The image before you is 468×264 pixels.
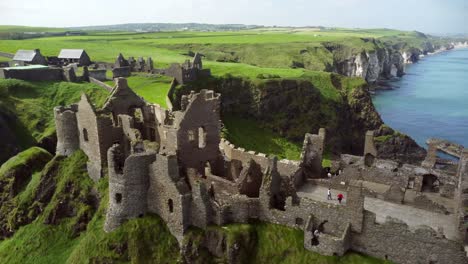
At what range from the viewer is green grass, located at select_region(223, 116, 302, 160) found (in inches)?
2739

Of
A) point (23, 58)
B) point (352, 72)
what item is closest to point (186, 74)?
point (23, 58)

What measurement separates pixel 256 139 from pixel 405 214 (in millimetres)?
45786

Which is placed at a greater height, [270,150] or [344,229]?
[344,229]

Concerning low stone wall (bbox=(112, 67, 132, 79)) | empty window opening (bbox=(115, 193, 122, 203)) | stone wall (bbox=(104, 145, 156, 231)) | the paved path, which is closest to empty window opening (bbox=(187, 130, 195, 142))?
stone wall (bbox=(104, 145, 156, 231))

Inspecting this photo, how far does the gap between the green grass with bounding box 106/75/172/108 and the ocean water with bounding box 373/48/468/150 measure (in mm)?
51461

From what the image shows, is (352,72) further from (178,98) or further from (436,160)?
(436,160)

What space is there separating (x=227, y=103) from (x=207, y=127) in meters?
47.0

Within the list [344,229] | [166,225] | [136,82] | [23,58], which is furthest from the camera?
[23,58]

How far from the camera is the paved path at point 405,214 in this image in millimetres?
27523

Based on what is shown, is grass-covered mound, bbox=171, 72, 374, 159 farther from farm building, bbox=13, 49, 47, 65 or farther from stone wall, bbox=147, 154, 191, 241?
stone wall, bbox=147, 154, 191, 241

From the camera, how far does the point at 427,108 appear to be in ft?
400

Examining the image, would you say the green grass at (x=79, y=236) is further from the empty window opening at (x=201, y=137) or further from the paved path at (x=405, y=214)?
the paved path at (x=405, y=214)

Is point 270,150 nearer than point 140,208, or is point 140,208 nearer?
point 140,208

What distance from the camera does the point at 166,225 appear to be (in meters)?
29.3
